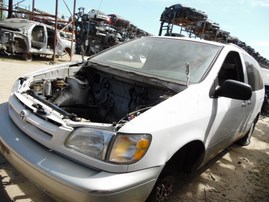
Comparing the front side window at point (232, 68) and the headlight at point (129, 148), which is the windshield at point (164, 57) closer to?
the front side window at point (232, 68)

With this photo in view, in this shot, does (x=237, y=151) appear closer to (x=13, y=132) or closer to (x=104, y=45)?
(x=13, y=132)

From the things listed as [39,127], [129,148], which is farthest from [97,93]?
[129,148]

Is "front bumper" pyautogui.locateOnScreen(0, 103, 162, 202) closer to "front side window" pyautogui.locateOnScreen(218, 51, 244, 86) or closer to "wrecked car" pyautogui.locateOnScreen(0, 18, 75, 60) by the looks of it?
"front side window" pyautogui.locateOnScreen(218, 51, 244, 86)

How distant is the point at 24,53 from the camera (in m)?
10.9

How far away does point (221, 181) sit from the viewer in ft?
11.2

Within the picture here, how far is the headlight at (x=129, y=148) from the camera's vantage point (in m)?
1.76

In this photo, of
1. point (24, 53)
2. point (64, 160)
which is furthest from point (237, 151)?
point (24, 53)

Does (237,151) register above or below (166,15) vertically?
below

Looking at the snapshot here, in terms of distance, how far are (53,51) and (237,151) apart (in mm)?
9549

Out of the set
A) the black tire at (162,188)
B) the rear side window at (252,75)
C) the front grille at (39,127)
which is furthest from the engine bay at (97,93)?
the rear side window at (252,75)

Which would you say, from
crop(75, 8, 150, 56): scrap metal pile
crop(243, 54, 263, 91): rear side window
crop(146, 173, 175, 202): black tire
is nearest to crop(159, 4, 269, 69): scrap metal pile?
crop(75, 8, 150, 56): scrap metal pile

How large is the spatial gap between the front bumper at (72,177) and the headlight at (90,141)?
0.10m

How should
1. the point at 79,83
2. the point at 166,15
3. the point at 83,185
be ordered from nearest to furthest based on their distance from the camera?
the point at 83,185, the point at 79,83, the point at 166,15

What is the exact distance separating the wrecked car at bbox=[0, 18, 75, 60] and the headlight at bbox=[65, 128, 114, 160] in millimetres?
9386
